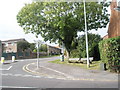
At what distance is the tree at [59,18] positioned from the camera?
19.2 meters

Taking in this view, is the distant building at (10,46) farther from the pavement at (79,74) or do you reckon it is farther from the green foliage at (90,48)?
the pavement at (79,74)

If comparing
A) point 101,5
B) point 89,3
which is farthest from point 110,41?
point 101,5

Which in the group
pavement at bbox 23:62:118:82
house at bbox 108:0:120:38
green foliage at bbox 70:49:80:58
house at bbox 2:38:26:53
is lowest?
pavement at bbox 23:62:118:82

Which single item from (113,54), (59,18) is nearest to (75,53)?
(59,18)

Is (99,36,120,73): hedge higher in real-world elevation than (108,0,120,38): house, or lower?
lower

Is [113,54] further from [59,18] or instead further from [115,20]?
[115,20]

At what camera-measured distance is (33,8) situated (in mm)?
21516

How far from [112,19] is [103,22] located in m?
2.07

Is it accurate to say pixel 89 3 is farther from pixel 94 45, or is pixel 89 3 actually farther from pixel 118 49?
pixel 118 49

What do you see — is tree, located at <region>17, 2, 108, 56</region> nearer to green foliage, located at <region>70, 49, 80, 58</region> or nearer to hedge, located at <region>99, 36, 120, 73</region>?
green foliage, located at <region>70, 49, 80, 58</region>

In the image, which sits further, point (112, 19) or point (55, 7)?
point (112, 19)

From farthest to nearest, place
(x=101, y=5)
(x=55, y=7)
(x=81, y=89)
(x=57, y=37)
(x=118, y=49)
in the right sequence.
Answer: (x=57, y=37)
(x=101, y=5)
(x=55, y=7)
(x=118, y=49)
(x=81, y=89)

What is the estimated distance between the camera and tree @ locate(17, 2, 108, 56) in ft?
63.1

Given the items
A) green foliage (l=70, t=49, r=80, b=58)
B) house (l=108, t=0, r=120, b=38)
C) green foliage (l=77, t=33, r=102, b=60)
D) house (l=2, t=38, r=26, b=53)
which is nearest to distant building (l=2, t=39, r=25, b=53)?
house (l=2, t=38, r=26, b=53)
